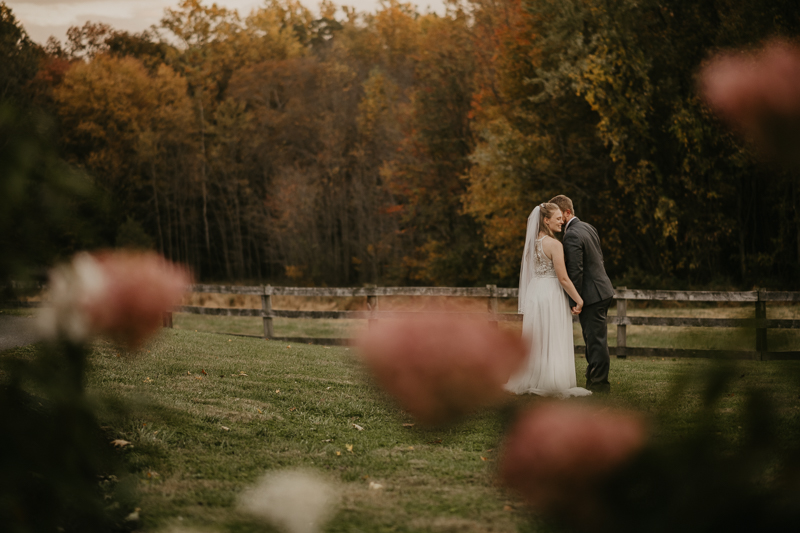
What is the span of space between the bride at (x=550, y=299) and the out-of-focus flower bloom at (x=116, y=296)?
565cm

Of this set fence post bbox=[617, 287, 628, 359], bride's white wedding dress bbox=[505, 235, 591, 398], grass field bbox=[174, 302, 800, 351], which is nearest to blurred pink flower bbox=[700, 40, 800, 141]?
grass field bbox=[174, 302, 800, 351]

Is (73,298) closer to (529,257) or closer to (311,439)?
(311,439)

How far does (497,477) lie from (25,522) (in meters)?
0.56

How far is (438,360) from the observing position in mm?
571

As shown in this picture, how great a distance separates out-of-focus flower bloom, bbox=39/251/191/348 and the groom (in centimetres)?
598

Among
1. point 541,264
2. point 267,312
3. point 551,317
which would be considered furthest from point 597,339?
point 267,312

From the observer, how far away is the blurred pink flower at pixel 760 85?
1.98ft

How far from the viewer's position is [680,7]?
17453 mm

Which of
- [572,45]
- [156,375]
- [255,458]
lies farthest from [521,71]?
[255,458]

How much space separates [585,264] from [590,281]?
0.57ft

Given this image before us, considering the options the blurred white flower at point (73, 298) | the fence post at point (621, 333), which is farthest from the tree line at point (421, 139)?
the fence post at point (621, 333)

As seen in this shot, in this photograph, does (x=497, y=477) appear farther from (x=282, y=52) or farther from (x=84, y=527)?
(x=282, y=52)

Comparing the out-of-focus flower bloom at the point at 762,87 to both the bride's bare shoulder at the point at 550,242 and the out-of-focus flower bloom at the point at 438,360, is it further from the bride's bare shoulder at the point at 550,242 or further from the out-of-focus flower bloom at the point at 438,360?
the bride's bare shoulder at the point at 550,242

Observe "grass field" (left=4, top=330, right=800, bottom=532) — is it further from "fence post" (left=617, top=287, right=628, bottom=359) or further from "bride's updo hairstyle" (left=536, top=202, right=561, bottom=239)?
"fence post" (left=617, top=287, right=628, bottom=359)
